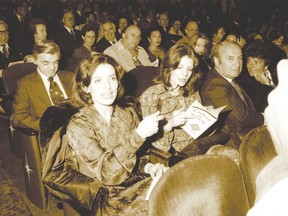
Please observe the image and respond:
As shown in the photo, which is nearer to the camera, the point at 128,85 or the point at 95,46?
the point at 128,85

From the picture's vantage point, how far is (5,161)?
3947 mm

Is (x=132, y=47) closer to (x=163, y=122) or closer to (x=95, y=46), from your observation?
(x=95, y=46)

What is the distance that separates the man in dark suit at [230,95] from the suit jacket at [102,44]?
2.97 metres

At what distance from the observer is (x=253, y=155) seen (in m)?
1.70

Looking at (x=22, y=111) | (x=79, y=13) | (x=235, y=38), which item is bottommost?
(x=22, y=111)

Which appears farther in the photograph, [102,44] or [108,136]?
[102,44]

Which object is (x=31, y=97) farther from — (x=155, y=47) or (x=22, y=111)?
(x=155, y=47)

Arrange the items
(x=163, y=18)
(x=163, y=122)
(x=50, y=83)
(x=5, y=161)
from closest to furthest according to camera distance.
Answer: (x=163, y=122)
(x=50, y=83)
(x=5, y=161)
(x=163, y=18)

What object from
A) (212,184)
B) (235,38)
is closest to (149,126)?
(212,184)

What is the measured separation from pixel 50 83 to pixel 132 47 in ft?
6.52

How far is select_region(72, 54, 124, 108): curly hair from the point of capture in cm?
202

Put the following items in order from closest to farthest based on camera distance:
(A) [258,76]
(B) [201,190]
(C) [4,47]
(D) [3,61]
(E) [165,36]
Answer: (B) [201,190] < (A) [258,76] < (D) [3,61] < (C) [4,47] < (E) [165,36]

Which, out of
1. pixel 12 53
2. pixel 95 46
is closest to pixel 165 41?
pixel 95 46

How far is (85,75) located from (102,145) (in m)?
0.40
